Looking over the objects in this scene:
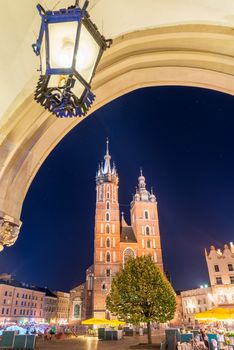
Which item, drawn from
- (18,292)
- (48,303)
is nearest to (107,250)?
(18,292)

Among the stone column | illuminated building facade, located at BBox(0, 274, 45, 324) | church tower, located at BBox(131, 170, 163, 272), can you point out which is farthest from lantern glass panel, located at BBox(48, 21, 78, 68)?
illuminated building facade, located at BBox(0, 274, 45, 324)

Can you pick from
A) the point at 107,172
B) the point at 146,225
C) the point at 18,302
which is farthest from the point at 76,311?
the point at 107,172

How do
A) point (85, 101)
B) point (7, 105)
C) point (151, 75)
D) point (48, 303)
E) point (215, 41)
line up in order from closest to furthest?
point (85, 101), point (215, 41), point (7, 105), point (151, 75), point (48, 303)

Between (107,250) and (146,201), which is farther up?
(146,201)

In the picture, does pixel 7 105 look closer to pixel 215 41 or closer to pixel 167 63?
pixel 167 63

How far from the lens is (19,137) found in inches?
145

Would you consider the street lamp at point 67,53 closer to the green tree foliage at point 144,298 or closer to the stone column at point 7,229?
the stone column at point 7,229

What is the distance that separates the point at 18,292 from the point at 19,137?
78.0 meters

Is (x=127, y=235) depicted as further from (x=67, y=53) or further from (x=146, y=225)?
(x=67, y=53)

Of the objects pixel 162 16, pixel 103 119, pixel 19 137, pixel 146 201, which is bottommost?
pixel 19 137

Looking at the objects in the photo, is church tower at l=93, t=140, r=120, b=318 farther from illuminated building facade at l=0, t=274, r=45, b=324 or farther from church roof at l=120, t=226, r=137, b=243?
illuminated building facade at l=0, t=274, r=45, b=324

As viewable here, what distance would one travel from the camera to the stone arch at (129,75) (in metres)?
3.36

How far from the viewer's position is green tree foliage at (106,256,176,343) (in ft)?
65.0

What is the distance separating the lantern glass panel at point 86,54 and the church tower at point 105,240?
5826 centimetres
